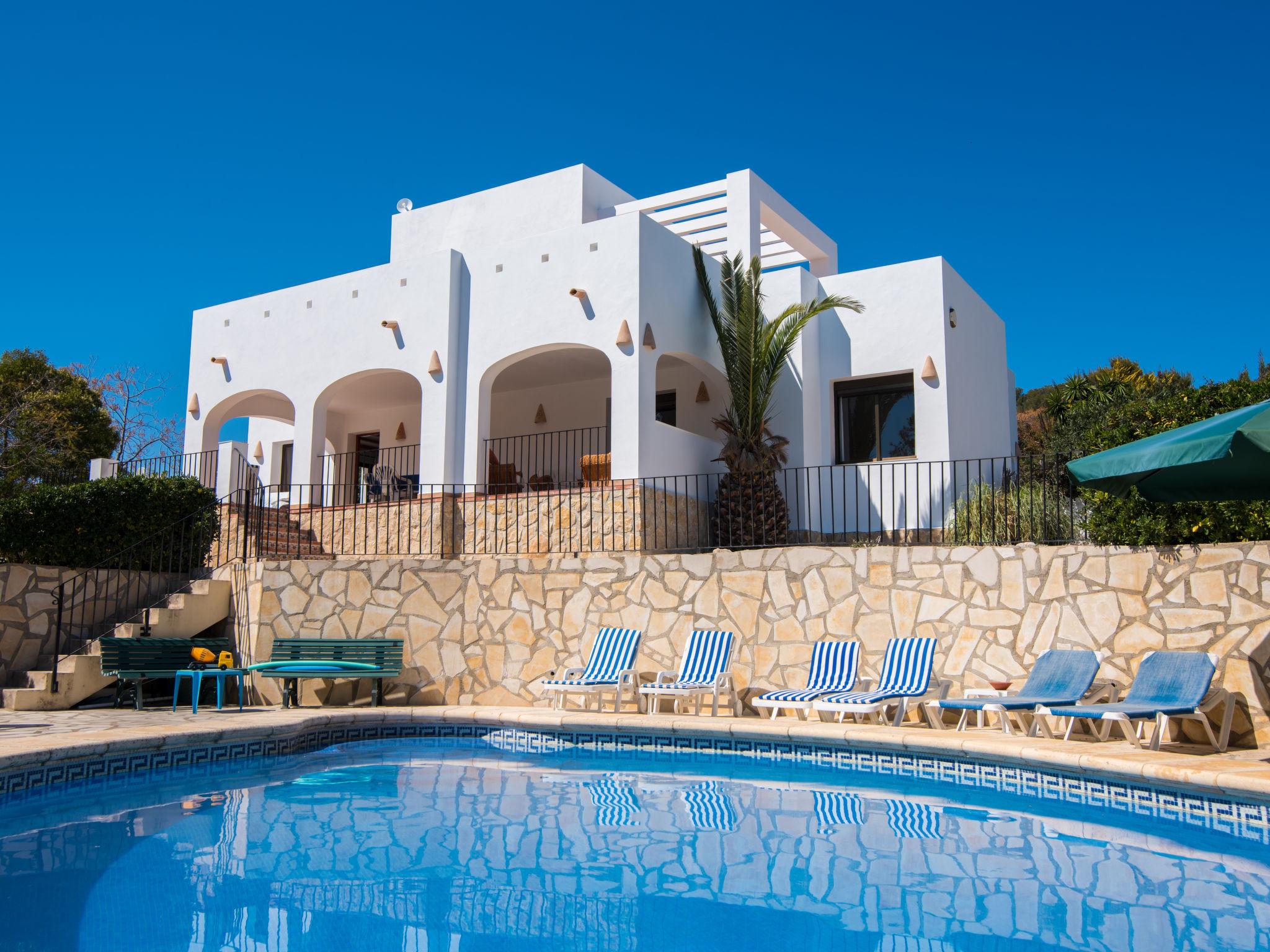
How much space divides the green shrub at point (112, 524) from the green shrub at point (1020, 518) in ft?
31.7

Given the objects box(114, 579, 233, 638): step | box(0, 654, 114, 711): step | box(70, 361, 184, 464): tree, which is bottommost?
box(0, 654, 114, 711): step

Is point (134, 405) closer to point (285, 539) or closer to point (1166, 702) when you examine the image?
point (285, 539)

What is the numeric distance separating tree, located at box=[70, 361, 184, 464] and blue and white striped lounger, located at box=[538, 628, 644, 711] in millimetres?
21434

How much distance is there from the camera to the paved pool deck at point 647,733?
22.7 ft

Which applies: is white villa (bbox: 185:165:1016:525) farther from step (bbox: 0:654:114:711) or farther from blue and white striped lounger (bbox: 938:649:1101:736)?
blue and white striped lounger (bbox: 938:649:1101:736)

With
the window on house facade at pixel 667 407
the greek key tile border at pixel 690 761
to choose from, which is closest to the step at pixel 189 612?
the greek key tile border at pixel 690 761

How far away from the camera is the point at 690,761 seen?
31.0ft

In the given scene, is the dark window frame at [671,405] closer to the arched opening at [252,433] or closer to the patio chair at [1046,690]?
the arched opening at [252,433]

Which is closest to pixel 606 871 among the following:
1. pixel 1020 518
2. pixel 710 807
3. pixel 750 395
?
pixel 710 807

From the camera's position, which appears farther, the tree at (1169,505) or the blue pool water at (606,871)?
the tree at (1169,505)

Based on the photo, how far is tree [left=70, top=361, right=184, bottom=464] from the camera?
1134 inches

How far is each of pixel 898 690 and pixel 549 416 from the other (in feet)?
34.4

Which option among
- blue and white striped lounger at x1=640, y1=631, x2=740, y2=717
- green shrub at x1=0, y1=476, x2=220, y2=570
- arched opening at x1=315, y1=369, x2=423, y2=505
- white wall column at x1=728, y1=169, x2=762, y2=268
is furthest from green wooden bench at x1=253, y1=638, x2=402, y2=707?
white wall column at x1=728, y1=169, x2=762, y2=268

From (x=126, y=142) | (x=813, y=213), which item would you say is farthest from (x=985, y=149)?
(x=126, y=142)
